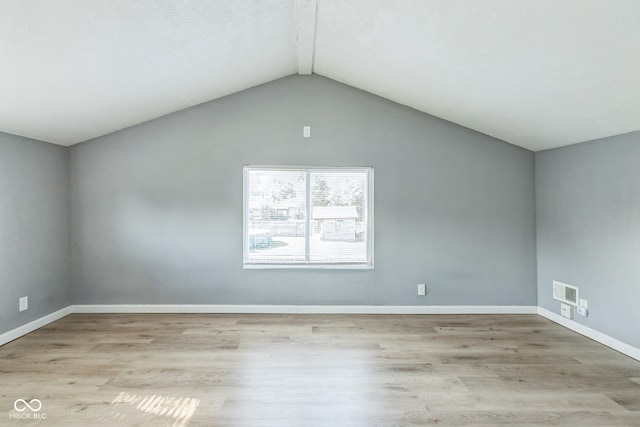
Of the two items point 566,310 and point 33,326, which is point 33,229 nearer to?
point 33,326

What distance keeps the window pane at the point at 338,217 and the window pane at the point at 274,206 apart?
A: 171mm

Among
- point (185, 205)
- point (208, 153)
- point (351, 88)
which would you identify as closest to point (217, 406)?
point (185, 205)

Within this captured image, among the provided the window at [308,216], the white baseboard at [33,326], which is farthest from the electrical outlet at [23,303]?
the window at [308,216]

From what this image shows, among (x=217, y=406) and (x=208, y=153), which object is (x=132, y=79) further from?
(x=217, y=406)

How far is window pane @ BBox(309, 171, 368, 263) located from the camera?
437 cm

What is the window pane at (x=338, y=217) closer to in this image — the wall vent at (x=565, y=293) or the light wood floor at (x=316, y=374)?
the light wood floor at (x=316, y=374)

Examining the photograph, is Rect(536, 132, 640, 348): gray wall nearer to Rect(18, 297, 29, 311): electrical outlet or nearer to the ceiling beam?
the ceiling beam

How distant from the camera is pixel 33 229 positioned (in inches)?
147

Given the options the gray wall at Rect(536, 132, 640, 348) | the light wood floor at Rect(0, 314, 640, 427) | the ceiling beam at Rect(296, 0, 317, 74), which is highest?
the ceiling beam at Rect(296, 0, 317, 74)

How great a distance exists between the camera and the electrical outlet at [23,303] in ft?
11.7

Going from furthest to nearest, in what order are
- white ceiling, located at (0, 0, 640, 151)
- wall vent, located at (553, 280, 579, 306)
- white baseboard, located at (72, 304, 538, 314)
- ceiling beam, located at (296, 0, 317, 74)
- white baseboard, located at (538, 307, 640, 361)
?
white baseboard, located at (72, 304, 538, 314), wall vent, located at (553, 280, 579, 306), white baseboard, located at (538, 307, 640, 361), ceiling beam, located at (296, 0, 317, 74), white ceiling, located at (0, 0, 640, 151)

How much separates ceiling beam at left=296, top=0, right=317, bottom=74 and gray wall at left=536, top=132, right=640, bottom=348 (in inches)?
117

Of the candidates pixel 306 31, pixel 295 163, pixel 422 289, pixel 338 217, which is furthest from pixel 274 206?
pixel 422 289

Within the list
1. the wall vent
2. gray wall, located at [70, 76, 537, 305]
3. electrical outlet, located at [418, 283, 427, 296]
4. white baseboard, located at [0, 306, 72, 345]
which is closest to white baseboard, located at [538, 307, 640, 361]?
the wall vent
